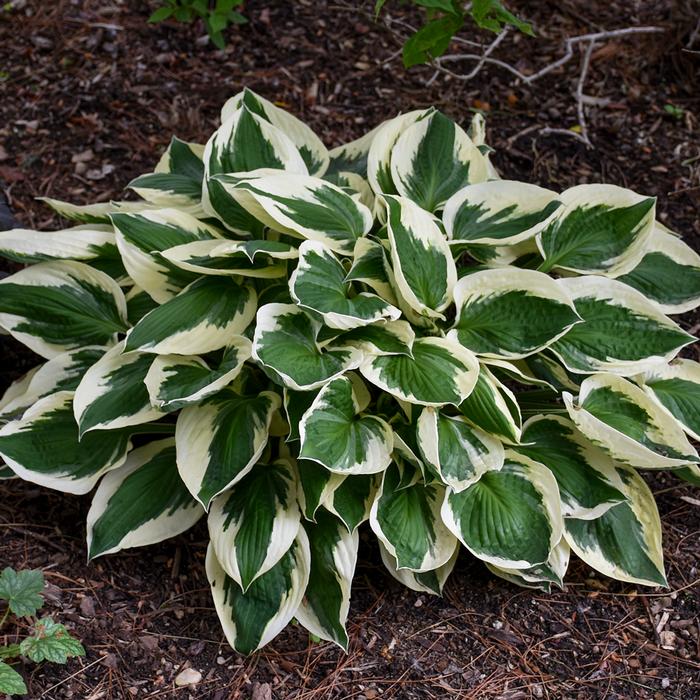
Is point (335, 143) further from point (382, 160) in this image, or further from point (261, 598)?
point (261, 598)

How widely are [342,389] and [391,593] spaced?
0.58 metres

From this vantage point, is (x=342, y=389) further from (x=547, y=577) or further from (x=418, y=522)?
(x=547, y=577)

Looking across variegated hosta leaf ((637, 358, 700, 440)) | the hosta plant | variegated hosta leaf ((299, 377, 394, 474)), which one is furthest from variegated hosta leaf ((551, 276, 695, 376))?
variegated hosta leaf ((299, 377, 394, 474))

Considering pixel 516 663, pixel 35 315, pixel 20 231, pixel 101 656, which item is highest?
pixel 20 231

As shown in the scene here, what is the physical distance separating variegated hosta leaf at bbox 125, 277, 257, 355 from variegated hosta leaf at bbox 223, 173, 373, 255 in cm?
20

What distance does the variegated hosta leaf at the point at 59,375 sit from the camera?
2.15 meters

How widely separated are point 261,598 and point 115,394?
0.58 meters

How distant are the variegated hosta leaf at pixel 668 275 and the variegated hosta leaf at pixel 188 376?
3.47 ft

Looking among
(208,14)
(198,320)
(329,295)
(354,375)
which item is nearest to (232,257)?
(198,320)

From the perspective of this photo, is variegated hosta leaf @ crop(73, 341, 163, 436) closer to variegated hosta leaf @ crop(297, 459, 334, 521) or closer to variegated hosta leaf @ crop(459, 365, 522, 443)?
variegated hosta leaf @ crop(297, 459, 334, 521)

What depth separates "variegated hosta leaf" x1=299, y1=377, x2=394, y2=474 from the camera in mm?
1789

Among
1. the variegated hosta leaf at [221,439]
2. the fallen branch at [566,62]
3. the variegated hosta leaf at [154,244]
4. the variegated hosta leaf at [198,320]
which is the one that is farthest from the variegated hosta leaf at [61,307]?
the fallen branch at [566,62]

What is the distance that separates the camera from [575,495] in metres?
2.01

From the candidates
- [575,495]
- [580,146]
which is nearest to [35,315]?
[575,495]
